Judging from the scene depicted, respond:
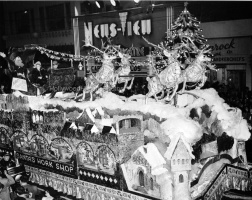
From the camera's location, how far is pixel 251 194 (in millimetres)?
5289

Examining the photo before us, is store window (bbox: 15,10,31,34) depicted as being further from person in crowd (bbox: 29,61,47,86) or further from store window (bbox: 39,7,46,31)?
person in crowd (bbox: 29,61,47,86)

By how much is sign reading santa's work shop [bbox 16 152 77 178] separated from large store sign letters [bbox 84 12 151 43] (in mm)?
9200

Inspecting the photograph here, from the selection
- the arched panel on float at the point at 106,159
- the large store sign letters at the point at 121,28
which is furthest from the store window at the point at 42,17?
the arched panel on float at the point at 106,159

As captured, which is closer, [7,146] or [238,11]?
[7,146]

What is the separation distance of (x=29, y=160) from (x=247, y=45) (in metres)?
9.94

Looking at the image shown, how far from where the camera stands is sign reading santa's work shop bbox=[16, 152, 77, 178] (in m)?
5.73

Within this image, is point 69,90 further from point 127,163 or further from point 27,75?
point 127,163

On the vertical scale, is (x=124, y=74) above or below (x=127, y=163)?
above

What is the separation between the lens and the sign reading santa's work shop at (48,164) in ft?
18.8

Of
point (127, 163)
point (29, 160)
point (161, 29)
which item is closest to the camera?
point (127, 163)

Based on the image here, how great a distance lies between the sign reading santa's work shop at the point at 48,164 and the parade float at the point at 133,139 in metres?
0.02

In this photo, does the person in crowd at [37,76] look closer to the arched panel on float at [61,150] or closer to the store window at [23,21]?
the arched panel on float at [61,150]

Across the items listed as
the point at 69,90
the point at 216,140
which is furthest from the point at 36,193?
the point at 216,140

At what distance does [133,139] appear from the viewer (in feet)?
16.1
